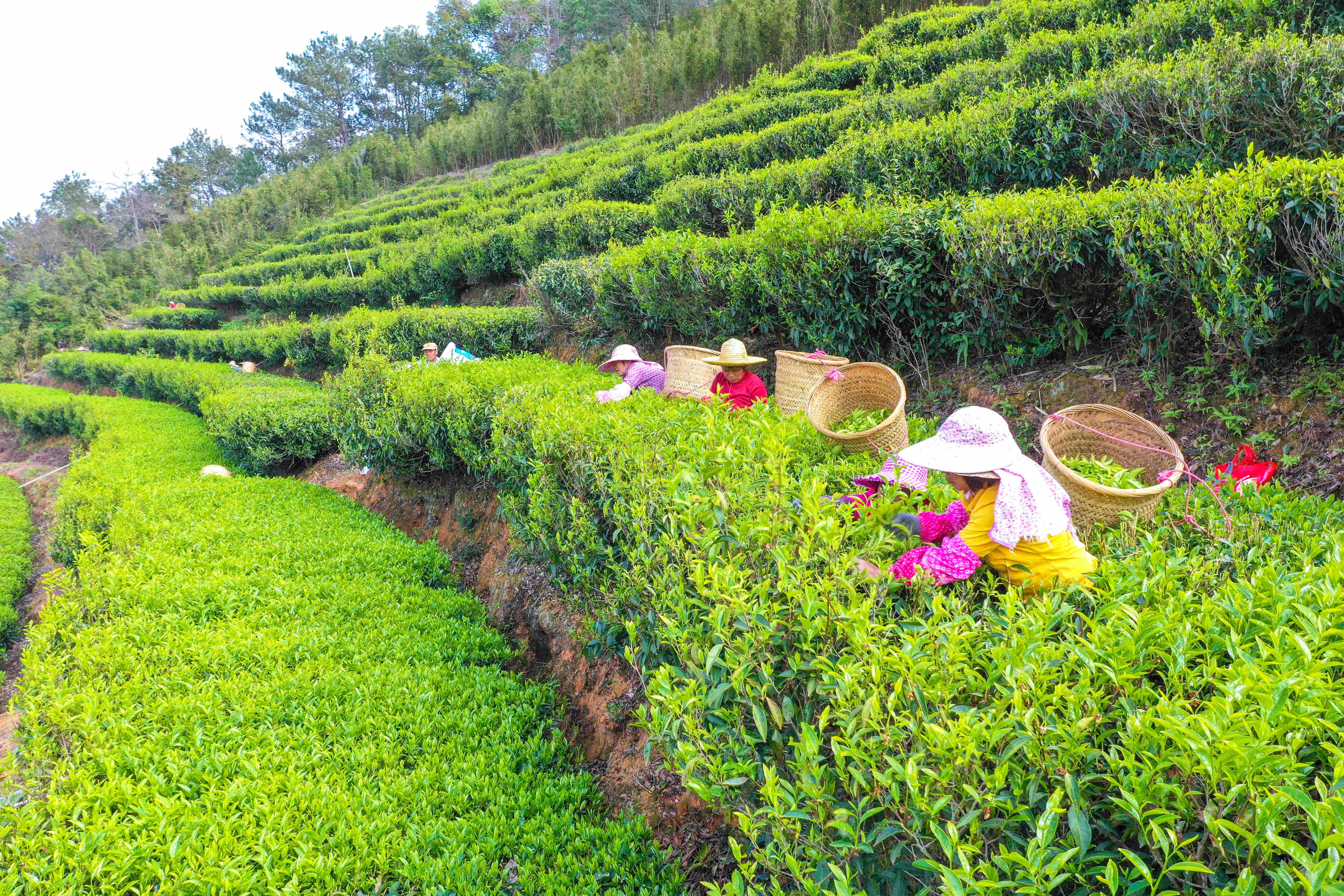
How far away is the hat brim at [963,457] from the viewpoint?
100.0 inches

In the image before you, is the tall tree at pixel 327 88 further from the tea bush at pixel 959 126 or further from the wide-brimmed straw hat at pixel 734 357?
the wide-brimmed straw hat at pixel 734 357

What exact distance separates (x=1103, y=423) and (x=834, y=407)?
5.18ft

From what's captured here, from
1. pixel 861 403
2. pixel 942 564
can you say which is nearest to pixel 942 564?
pixel 942 564

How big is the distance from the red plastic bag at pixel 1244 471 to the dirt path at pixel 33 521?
6.87 metres

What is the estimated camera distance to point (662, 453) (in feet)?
11.6

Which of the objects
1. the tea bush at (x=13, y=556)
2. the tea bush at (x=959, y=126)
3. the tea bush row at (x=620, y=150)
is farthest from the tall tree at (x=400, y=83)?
the tea bush at (x=13, y=556)

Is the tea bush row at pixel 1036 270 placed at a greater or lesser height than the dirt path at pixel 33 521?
greater

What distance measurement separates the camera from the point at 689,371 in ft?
20.7

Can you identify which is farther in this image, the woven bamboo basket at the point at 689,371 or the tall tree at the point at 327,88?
the tall tree at the point at 327,88

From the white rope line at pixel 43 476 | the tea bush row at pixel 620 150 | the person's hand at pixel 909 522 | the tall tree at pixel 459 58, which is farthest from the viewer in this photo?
the tall tree at pixel 459 58

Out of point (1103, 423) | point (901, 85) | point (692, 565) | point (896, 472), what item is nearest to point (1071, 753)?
point (692, 565)

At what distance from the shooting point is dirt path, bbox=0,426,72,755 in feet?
21.8

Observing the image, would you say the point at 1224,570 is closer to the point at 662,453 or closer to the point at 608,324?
the point at 662,453

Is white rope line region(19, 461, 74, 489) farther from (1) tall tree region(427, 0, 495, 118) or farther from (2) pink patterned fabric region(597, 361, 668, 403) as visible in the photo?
(1) tall tree region(427, 0, 495, 118)
